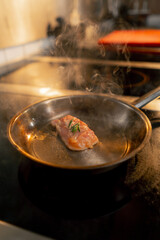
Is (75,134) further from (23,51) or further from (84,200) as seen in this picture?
(23,51)

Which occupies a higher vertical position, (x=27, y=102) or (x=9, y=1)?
(x=9, y=1)

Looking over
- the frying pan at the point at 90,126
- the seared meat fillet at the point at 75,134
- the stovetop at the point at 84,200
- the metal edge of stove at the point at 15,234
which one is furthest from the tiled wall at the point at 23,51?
the metal edge of stove at the point at 15,234

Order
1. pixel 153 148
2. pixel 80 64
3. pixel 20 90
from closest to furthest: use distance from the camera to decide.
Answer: pixel 153 148
pixel 20 90
pixel 80 64

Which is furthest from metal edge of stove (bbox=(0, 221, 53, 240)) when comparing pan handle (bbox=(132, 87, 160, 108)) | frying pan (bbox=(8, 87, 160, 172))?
pan handle (bbox=(132, 87, 160, 108))

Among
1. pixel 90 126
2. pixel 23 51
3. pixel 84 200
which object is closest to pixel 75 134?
pixel 90 126

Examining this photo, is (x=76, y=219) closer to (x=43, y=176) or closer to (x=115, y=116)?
(x=43, y=176)

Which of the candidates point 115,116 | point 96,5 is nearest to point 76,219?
point 115,116

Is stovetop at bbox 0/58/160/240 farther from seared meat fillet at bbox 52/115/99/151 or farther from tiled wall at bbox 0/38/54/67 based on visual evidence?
tiled wall at bbox 0/38/54/67
